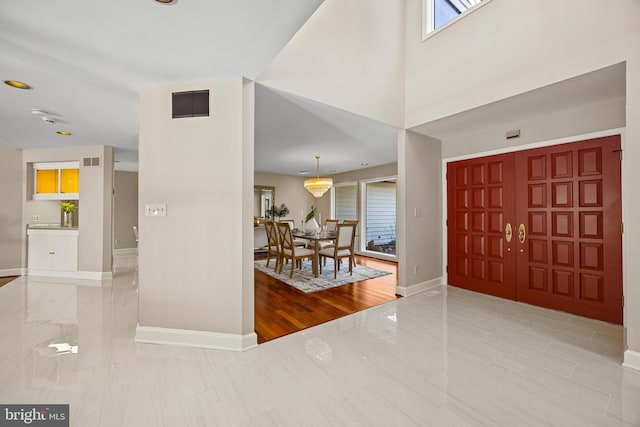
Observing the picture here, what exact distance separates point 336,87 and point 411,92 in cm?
138

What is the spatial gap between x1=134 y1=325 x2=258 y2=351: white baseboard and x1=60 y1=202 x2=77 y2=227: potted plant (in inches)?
173

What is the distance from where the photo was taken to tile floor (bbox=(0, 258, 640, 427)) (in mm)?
1587

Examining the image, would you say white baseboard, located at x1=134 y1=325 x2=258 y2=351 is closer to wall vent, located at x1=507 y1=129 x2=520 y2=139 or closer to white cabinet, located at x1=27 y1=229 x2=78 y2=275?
white cabinet, located at x1=27 y1=229 x2=78 y2=275

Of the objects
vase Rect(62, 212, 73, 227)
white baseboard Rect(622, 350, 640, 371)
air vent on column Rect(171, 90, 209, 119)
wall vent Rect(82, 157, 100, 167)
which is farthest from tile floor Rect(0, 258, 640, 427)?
vase Rect(62, 212, 73, 227)

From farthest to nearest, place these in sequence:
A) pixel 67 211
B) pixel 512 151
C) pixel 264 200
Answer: pixel 264 200 → pixel 67 211 → pixel 512 151

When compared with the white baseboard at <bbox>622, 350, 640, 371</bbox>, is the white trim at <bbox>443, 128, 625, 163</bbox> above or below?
above

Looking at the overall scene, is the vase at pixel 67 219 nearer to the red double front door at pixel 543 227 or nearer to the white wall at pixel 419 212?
the white wall at pixel 419 212

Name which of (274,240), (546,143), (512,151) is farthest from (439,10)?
(274,240)

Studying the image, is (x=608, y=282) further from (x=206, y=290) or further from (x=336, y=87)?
(x=206, y=290)

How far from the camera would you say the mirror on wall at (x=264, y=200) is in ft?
25.4

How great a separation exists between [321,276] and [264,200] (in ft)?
12.3

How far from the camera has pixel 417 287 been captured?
13.0 feet

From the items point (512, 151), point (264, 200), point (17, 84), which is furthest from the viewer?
point (264, 200)

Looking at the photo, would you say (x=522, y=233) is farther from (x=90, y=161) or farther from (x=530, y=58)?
(x=90, y=161)
